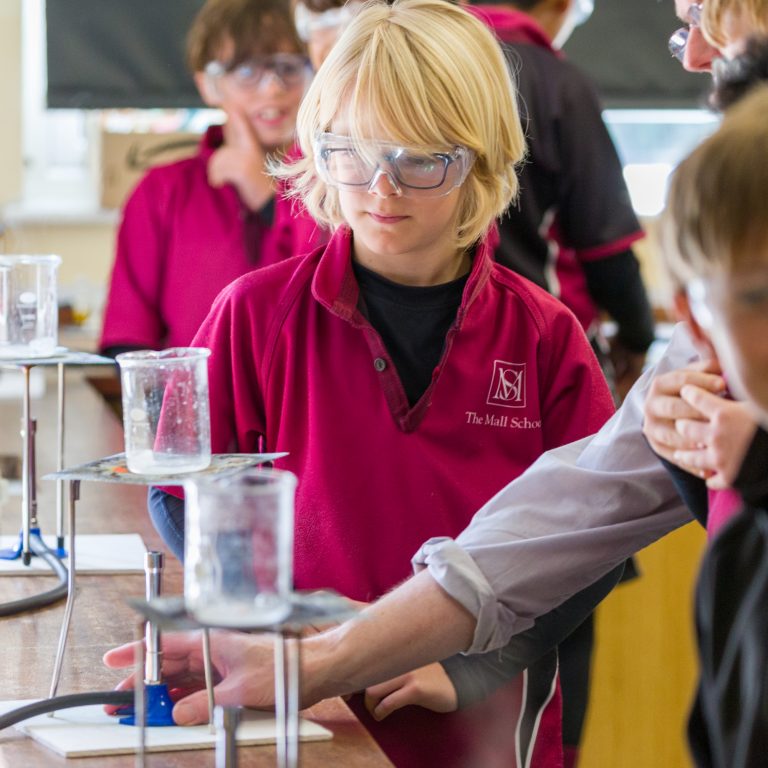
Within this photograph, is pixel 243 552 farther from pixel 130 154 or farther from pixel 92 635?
pixel 130 154

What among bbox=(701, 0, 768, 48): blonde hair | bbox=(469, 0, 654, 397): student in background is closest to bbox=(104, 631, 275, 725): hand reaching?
bbox=(701, 0, 768, 48): blonde hair

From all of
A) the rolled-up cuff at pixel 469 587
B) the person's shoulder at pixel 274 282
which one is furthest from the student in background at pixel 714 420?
the person's shoulder at pixel 274 282

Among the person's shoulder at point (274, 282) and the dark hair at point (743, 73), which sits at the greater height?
the dark hair at point (743, 73)

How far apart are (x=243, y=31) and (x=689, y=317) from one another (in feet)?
6.62

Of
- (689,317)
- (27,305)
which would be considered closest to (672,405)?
(689,317)

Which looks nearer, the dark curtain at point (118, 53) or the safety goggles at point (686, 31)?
the safety goggles at point (686, 31)

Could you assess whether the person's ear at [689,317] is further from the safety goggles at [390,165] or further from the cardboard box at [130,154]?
the cardboard box at [130,154]

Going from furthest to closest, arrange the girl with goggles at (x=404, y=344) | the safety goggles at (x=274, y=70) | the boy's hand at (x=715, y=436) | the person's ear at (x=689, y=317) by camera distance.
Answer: the safety goggles at (x=274, y=70), the girl with goggles at (x=404, y=344), the boy's hand at (x=715, y=436), the person's ear at (x=689, y=317)

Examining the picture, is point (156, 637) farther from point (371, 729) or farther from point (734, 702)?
point (734, 702)

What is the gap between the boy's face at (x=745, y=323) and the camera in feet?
2.60

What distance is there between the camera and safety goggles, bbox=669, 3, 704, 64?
1468mm

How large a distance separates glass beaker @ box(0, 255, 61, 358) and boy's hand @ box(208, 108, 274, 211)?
1.14 metres

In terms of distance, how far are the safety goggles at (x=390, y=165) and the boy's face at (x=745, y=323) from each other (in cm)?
77

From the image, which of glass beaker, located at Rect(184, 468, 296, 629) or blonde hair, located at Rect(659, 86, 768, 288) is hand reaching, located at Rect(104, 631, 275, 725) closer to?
glass beaker, located at Rect(184, 468, 296, 629)
